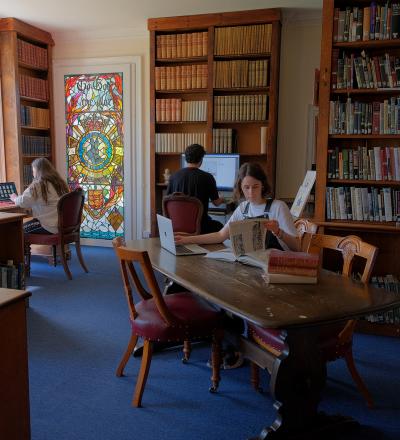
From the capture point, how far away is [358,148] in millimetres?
3184

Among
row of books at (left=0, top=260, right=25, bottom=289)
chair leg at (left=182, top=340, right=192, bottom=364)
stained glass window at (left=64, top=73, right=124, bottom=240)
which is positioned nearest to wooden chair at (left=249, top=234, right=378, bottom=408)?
chair leg at (left=182, top=340, right=192, bottom=364)

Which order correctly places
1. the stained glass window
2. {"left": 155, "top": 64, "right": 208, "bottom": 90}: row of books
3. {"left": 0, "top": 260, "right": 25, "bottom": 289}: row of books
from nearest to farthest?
{"left": 0, "top": 260, "right": 25, "bottom": 289}: row of books < {"left": 155, "top": 64, "right": 208, "bottom": 90}: row of books < the stained glass window

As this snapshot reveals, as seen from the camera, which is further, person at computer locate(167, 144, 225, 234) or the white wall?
the white wall

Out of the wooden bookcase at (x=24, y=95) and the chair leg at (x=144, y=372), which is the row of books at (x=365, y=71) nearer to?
the chair leg at (x=144, y=372)

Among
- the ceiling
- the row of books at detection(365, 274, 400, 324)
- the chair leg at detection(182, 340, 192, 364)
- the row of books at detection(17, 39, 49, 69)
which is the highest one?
the ceiling

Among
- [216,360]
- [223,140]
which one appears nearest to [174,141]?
[223,140]

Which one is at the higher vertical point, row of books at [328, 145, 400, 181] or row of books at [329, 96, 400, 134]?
row of books at [329, 96, 400, 134]

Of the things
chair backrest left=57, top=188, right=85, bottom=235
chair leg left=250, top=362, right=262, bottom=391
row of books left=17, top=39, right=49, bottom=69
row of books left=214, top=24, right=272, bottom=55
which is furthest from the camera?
row of books left=17, top=39, right=49, bottom=69

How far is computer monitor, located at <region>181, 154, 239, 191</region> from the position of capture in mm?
4688

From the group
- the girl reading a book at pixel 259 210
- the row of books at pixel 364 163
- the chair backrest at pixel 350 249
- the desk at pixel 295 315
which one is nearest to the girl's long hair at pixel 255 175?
the girl reading a book at pixel 259 210

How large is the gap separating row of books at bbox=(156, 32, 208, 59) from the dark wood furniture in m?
3.83

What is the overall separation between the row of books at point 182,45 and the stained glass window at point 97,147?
2.53ft

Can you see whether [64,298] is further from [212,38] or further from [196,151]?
[212,38]

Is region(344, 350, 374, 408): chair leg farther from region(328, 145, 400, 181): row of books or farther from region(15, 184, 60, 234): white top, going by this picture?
region(15, 184, 60, 234): white top
